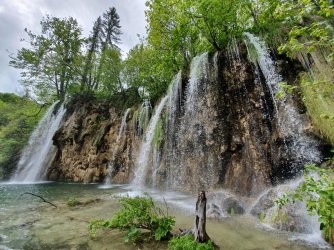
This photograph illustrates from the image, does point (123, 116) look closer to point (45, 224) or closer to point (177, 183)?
point (177, 183)

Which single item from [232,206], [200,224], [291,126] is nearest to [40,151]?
[232,206]

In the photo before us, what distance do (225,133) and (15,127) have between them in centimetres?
2162

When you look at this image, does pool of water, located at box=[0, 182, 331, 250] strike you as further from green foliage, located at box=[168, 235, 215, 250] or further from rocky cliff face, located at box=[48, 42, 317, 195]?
rocky cliff face, located at box=[48, 42, 317, 195]

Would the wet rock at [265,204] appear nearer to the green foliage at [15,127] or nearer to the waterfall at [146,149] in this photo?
the waterfall at [146,149]

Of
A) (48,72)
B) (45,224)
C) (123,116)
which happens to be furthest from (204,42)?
(48,72)

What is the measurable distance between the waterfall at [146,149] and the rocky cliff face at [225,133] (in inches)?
15.6

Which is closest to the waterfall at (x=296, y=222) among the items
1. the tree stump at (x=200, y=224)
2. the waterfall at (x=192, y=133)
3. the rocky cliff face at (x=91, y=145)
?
the tree stump at (x=200, y=224)

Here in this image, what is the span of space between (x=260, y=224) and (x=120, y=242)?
3.57m

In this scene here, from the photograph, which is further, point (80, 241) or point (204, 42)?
point (204, 42)

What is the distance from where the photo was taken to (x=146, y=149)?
15.2 m

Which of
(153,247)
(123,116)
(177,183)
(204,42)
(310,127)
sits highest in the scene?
(204,42)

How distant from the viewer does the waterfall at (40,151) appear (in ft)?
68.8

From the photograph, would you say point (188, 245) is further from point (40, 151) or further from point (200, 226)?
point (40, 151)

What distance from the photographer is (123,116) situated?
1909 cm
